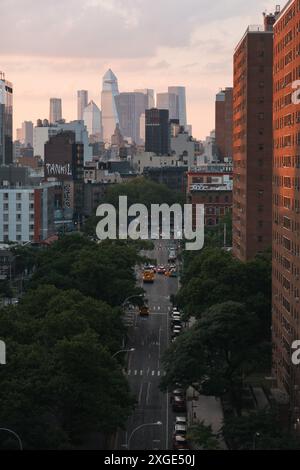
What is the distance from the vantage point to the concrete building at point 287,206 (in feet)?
192

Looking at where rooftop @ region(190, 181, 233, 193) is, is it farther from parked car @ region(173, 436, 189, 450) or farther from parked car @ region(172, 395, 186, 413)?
parked car @ region(173, 436, 189, 450)

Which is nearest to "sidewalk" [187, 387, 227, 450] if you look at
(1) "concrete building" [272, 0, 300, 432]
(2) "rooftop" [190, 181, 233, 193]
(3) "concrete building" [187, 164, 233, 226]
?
(1) "concrete building" [272, 0, 300, 432]

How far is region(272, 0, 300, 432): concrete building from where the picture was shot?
58.6 meters

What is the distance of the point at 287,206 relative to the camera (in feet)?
206

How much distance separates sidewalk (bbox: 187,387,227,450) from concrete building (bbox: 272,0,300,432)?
3.59 metres

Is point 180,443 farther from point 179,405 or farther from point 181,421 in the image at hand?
point 179,405

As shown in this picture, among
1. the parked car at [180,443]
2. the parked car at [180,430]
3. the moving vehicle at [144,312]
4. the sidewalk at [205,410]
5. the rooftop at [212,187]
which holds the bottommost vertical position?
the sidewalk at [205,410]

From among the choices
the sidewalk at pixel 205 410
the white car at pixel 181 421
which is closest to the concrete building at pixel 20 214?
the sidewalk at pixel 205 410

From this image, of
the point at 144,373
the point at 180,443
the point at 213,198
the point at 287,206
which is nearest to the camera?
the point at 180,443

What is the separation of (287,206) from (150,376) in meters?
14.9

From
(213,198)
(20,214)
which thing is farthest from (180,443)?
(213,198)

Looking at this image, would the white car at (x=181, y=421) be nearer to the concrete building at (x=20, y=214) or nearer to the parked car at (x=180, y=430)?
the parked car at (x=180, y=430)

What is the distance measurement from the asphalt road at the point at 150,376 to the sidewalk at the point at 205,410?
3.90 ft

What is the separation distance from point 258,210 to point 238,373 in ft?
110
